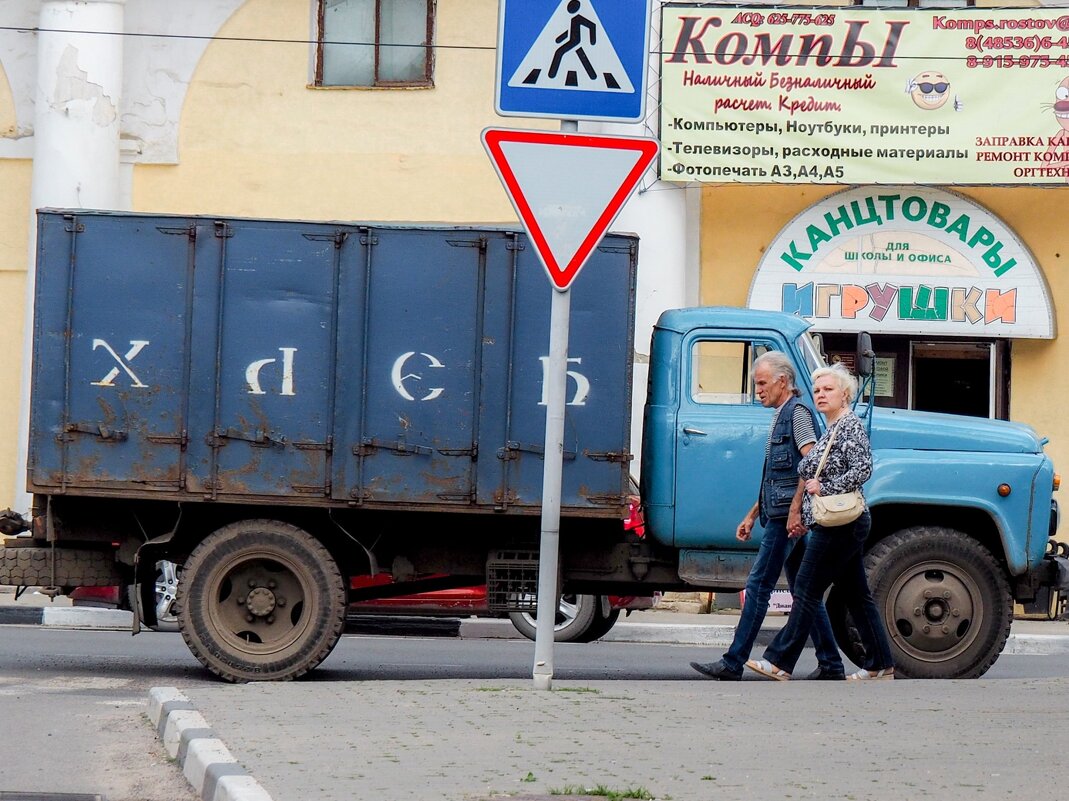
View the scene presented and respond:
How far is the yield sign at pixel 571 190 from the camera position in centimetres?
773

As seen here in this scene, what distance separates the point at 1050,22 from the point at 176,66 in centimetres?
909

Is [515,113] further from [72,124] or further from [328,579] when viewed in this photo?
[72,124]

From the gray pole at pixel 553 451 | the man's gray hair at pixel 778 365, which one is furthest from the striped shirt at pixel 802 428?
the gray pole at pixel 553 451

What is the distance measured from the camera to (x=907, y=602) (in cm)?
982

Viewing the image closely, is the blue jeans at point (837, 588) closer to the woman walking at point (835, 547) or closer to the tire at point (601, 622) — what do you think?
the woman walking at point (835, 547)

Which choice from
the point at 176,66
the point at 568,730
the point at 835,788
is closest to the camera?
the point at 835,788

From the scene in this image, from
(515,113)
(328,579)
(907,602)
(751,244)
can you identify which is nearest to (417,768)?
(515,113)

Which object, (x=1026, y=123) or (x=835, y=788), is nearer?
(x=835, y=788)

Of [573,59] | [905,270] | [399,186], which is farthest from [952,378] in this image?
[573,59]

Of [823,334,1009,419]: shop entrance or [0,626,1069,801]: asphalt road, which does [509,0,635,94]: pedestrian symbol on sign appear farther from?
[823,334,1009,419]: shop entrance

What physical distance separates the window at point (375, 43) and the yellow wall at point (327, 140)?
0.18 meters

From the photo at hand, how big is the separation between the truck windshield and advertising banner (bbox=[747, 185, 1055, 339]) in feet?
23.9

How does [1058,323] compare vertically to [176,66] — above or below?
below

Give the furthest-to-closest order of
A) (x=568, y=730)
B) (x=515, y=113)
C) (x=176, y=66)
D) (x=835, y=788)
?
(x=176, y=66), (x=515, y=113), (x=568, y=730), (x=835, y=788)
